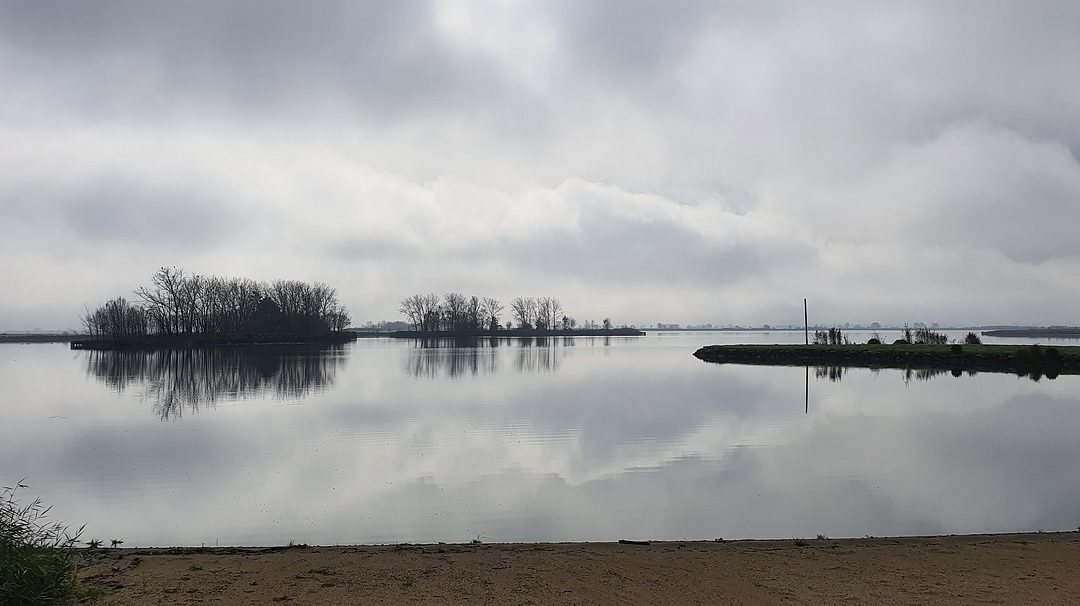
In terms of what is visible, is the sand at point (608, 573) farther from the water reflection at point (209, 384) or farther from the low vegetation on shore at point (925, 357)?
the low vegetation on shore at point (925, 357)

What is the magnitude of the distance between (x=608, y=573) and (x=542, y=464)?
21.0 ft

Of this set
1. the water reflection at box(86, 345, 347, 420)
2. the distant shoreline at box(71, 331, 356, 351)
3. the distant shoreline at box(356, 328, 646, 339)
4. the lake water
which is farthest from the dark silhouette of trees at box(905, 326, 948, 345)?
the distant shoreline at box(356, 328, 646, 339)

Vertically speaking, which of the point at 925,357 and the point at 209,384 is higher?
the point at 925,357

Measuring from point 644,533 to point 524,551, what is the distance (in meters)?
2.12

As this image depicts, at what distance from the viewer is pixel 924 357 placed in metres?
42.3

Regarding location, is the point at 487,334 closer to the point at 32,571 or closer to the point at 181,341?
the point at 181,341

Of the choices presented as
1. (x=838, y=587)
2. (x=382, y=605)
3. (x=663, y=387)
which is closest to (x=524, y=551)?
(x=382, y=605)

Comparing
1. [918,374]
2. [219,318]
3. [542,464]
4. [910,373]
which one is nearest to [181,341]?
[219,318]

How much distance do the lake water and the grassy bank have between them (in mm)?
15358

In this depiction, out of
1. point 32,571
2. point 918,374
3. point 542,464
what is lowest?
point 542,464

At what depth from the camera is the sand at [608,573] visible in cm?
569

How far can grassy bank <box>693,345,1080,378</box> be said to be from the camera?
36750mm

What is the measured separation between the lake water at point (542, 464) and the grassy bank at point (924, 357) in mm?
15358

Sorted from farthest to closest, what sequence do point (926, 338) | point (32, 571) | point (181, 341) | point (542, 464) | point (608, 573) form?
1. point (181, 341)
2. point (926, 338)
3. point (542, 464)
4. point (608, 573)
5. point (32, 571)
